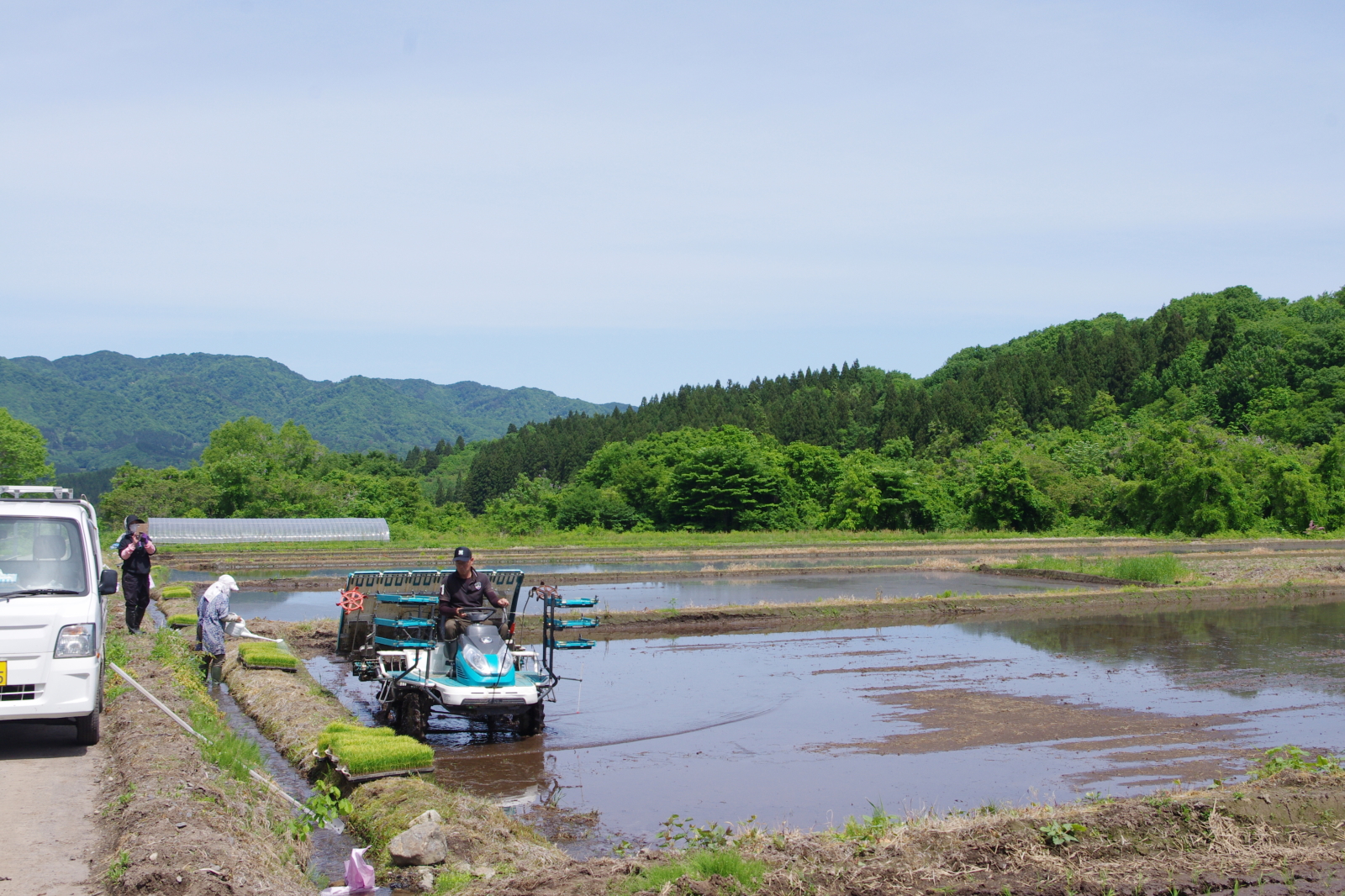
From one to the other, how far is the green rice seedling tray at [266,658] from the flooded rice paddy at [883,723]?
0.81 metres

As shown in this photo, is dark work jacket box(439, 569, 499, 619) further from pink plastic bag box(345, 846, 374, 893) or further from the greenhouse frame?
the greenhouse frame

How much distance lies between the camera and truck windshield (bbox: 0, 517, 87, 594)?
25.8 ft

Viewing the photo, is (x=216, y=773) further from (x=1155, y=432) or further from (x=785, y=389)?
(x=785, y=389)

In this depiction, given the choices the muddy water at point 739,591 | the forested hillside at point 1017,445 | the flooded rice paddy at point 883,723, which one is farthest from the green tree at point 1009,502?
the flooded rice paddy at point 883,723

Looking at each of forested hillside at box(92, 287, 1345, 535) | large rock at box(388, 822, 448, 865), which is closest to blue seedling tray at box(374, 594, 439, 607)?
large rock at box(388, 822, 448, 865)

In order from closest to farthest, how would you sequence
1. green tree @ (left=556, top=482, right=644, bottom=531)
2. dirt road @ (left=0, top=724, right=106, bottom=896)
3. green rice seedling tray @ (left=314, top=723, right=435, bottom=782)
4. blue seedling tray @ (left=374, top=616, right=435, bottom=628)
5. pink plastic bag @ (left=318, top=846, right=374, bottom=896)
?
dirt road @ (left=0, top=724, right=106, bottom=896) → pink plastic bag @ (left=318, top=846, right=374, bottom=896) → green rice seedling tray @ (left=314, top=723, right=435, bottom=782) → blue seedling tray @ (left=374, top=616, right=435, bottom=628) → green tree @ (left=556, top=482, right=644, bottom=531)

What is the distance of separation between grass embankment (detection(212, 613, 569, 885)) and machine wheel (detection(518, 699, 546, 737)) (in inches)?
68.3

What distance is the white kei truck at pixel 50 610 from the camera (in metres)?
7.29

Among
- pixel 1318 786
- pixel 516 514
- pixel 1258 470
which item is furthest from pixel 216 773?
pixel 1258 470

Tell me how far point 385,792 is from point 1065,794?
5869mm

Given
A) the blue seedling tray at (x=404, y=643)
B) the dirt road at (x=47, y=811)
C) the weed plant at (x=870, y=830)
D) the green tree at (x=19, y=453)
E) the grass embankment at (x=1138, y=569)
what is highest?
the green tree at (x=19, y=453)

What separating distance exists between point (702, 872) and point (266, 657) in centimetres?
964

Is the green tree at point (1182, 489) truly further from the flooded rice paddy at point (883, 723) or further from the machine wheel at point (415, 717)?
the machine wheel at point (415, 717)

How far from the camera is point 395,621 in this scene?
11914 mm
